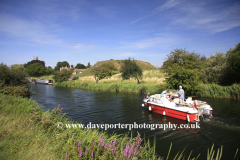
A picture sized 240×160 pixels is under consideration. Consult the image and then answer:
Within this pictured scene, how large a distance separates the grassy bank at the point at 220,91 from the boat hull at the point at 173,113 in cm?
1188

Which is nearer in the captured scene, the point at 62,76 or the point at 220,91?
the point at 220,91

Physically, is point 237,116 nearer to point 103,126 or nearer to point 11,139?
point 103,126

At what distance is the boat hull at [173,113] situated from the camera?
11570mm

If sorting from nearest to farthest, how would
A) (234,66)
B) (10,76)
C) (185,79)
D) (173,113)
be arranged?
(173,113) → (10,76) → (185,79) → (234,66)

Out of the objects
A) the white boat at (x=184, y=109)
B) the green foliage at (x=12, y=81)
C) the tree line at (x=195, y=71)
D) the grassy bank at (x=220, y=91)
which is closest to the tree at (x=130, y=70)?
the tree line at (x=195, y=71)

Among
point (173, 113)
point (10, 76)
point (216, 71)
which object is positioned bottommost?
point (173, 113)

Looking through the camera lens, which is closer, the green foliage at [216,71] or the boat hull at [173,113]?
the boat hull at [173,113]

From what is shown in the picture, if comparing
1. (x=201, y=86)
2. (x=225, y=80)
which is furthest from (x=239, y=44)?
(x=201, y=86)

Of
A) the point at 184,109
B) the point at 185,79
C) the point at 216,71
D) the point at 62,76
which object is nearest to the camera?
the point at 184,109

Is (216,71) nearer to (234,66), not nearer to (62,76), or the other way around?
(234,66)

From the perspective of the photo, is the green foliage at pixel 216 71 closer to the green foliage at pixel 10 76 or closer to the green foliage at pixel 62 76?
the green foliage at pixel 10 76

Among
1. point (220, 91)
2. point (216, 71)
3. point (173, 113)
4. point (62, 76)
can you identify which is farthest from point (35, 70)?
point (173, 113)

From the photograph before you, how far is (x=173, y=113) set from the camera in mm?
12828

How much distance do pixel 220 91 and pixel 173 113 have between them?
12.9m
